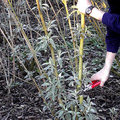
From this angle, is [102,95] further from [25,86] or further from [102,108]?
[25,86]

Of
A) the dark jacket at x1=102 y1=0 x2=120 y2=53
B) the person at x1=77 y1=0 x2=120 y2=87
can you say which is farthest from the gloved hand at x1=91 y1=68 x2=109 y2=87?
the dark jacket at x1=102 y1=0 x2=120 y2=53

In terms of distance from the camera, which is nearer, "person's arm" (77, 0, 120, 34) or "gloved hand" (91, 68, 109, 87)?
"person's arm" (77, 0, 120, 34)

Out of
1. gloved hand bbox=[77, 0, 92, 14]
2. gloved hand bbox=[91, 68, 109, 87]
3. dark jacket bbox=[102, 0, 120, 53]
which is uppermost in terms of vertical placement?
gloved hand bbox=[77, 0, 92, 14]

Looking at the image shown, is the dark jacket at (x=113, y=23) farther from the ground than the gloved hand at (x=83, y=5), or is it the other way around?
the gloved hand at (x=83, y=5)

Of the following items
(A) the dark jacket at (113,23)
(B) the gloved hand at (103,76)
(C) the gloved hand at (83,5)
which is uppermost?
(C) the gloved hand at (83,5)

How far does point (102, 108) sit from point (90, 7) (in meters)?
1.47

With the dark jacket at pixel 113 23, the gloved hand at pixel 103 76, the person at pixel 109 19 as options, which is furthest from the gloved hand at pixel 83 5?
the gloved hand at pixel 103 76

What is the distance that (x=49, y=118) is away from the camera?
2.45 meters

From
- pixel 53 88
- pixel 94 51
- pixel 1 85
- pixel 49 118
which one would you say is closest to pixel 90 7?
pixel 53 88

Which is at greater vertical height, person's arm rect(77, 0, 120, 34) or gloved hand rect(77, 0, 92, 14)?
gloved hand rect(77, 0, 92, 14)

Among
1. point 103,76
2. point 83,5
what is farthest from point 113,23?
point 103,76

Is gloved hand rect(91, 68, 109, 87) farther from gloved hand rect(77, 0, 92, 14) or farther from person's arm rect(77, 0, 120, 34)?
gloved hand rect(77, 0, 92, 14)

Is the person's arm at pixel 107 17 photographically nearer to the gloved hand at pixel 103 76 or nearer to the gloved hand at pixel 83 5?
the gloved hand at pixel 83 5

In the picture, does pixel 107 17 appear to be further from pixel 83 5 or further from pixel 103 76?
pixel 103 76
